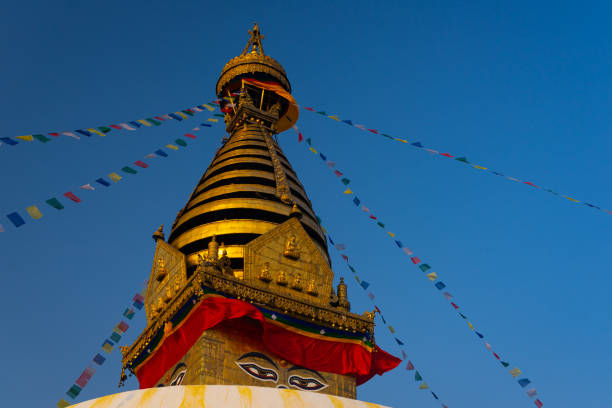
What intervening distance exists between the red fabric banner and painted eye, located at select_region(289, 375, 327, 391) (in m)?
0.27

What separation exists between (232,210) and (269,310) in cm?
317

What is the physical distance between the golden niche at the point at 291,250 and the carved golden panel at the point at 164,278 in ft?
7.42

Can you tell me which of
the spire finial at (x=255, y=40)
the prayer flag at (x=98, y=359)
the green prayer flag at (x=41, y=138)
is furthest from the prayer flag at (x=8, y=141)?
the spire finial at (x=255, y=40)

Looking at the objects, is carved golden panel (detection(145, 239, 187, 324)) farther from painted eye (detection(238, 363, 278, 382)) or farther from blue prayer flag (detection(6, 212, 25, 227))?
blue prayer flag (detection(6, 212, 25, 227))

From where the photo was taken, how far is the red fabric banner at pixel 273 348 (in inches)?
580

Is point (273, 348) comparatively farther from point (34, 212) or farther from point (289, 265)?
point (34, 212)

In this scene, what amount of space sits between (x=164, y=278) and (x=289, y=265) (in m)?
2.90

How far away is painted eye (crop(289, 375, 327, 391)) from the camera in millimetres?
14992

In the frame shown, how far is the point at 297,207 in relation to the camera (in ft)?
58.1

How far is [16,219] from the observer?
11.3 meters

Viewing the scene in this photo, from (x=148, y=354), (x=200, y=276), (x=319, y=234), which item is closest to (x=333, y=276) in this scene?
(x=319, y=234)

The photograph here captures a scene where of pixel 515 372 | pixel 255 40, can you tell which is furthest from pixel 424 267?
pixel 255 40

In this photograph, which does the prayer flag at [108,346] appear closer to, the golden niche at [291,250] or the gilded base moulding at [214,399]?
the golden niche at [291,250]

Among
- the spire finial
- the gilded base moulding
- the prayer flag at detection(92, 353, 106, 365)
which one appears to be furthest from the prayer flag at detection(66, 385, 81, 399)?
the spire finial
